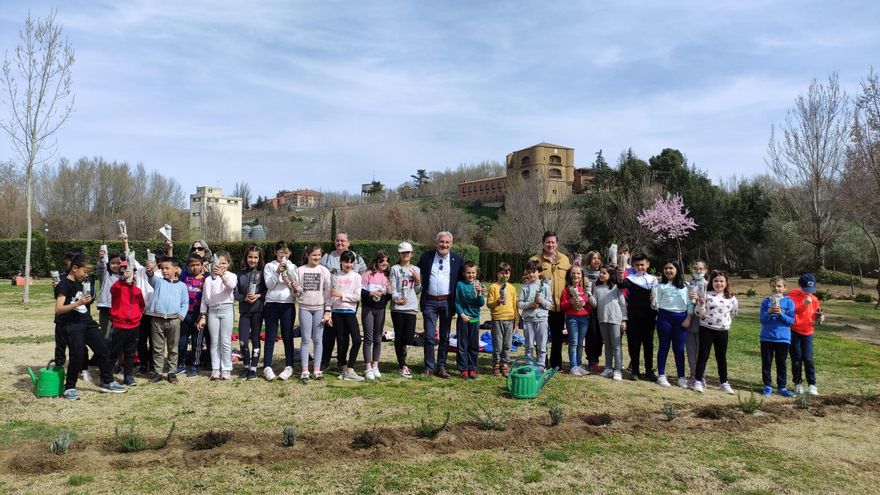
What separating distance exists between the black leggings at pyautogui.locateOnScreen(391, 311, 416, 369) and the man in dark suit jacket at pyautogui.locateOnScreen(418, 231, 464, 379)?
20 cm

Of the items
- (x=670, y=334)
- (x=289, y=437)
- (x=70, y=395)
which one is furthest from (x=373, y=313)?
(x=670, y=334)

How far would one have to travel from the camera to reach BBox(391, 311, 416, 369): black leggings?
7461 millimetres

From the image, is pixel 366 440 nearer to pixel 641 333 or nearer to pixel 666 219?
pixel 641 333

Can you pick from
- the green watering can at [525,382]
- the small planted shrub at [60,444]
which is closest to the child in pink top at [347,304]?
the green watering can at [525,382]

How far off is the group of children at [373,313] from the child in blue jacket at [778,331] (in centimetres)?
1

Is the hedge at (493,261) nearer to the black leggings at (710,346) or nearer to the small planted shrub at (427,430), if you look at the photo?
the black leggings at (710,346)

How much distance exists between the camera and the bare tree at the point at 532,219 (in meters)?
36.7

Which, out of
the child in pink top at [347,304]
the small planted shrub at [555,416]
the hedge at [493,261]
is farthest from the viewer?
the hedge at [493,261]

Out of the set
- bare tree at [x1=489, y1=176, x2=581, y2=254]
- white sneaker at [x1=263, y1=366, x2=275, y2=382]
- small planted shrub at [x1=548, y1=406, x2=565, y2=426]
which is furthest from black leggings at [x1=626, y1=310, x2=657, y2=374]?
bare tree at [x1=489, y1=176, x2=581, y2=254]

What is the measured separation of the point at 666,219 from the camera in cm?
3319

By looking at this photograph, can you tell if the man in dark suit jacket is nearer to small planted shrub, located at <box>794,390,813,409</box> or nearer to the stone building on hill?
small planted shrub, located at <box>794,390,813,409</box>

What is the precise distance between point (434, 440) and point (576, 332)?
368 centimetres

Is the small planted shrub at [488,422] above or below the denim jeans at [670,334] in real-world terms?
below

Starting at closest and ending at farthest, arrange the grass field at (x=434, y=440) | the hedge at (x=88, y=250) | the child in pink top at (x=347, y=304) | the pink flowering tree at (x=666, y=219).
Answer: the grass field at (x=434, y=440) → the child in pink top at (x=347, y=304) → the hedge at (x=88, y=250) → the pink flowering tree at (x=666, y=219)
